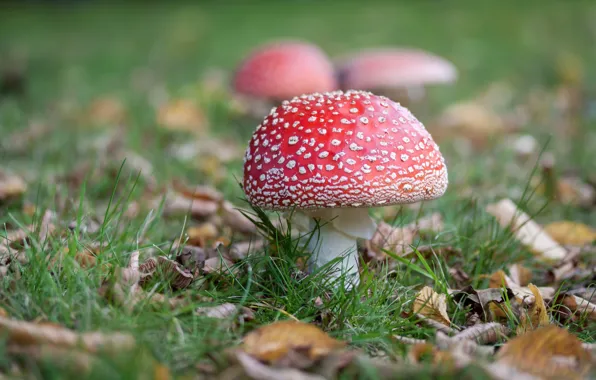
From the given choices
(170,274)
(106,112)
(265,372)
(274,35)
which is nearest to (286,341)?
(265,372)

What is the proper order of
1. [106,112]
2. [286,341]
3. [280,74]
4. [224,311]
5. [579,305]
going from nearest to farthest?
[286,341] → [224,311] → [579,305] → [280,74] → [106,112]

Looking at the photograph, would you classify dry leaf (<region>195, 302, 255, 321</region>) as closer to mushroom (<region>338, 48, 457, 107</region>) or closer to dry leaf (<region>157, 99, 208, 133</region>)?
dry leaf (<region>157, 99, 208, 133</region>)

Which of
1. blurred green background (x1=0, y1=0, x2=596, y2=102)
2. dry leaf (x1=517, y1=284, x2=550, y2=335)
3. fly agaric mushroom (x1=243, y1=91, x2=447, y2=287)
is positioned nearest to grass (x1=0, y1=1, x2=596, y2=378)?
blurred green background (x1=0, y1=0, x2=596, y2=102)

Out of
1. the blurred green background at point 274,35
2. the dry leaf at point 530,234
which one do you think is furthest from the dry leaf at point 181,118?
the dry leaf at point 530,234

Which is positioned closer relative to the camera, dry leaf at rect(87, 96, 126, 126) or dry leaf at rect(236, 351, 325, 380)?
dry leaf at rect(236, 351, 325, 380)

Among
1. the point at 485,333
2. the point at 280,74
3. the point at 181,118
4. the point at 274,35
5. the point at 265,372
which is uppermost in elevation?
the point at 280,74

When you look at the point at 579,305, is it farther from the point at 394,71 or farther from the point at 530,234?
the point at 394,71
